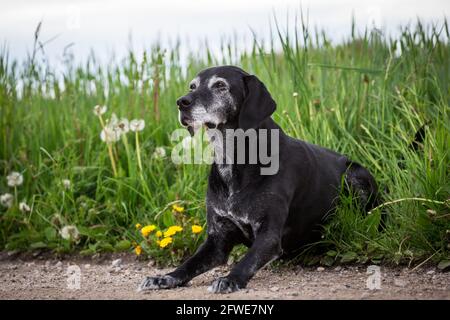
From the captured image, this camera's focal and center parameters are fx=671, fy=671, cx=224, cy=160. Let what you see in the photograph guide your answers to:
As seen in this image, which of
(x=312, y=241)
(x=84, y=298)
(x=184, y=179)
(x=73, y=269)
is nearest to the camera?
(x=84, y=298)

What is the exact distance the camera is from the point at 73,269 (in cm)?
469

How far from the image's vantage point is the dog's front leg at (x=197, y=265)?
356cm

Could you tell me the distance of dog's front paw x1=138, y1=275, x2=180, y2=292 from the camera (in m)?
3.54

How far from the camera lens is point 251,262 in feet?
11.4

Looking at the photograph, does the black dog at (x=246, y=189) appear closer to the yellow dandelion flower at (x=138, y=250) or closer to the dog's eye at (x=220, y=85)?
the dog's eye at (x=220, y=85)

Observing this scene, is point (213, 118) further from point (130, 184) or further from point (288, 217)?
point (130, 184)

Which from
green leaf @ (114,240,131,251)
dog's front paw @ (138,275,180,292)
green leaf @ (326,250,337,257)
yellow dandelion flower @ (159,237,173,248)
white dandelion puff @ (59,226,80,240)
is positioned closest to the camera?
dog's front paw @ (138,275,180,292)

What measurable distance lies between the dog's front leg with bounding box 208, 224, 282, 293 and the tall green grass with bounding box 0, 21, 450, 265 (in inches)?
23.4

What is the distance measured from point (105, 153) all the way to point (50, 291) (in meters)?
2.01

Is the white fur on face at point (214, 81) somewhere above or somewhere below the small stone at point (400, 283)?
above
